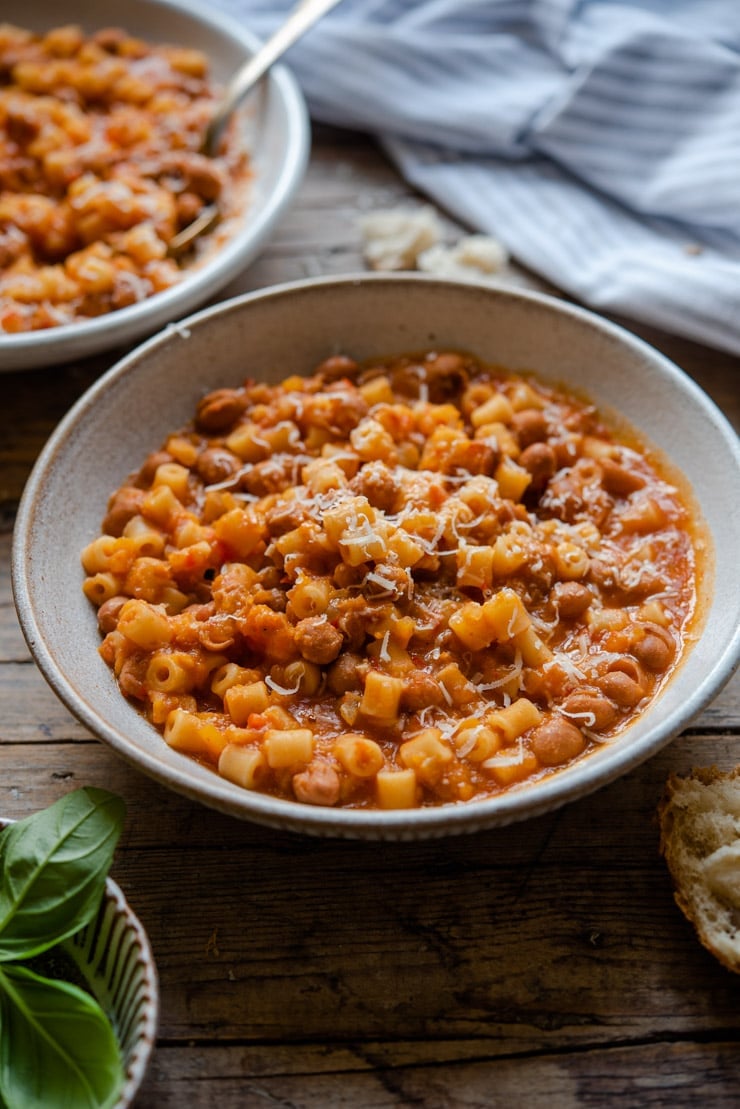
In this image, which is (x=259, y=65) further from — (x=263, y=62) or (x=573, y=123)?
(x=573, y=123)

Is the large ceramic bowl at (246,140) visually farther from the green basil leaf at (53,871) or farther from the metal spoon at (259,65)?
the green basil leaf at (53,871)

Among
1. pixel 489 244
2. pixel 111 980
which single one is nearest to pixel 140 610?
pixel 111 980

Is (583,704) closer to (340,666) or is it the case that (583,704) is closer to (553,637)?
(553,637)

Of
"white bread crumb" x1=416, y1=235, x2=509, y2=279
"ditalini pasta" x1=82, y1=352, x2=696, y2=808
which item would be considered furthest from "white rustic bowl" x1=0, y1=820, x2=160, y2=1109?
"white bread crumb" x1=416, y1=235, x2=509, y2=279

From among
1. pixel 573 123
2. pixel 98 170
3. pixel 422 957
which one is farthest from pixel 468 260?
pixel 422 957

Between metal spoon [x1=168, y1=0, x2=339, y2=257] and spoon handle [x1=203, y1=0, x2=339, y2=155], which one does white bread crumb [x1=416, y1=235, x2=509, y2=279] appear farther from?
spoon handle [x1=203, y1=0, x2=339, y2=155]
